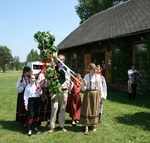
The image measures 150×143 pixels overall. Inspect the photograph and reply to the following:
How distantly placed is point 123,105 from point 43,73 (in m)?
4.64

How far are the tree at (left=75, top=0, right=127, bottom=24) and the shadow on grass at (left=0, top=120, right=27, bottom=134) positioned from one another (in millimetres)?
31875

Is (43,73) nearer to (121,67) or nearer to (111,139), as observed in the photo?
(111,139)

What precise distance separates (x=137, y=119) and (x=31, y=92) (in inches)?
134

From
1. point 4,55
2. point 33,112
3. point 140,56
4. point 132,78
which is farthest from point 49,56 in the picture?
point 4,55

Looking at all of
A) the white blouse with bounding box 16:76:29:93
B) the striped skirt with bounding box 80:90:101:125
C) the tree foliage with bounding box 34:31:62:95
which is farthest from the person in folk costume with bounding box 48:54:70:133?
the white blouse with bounding box 16:76:29:93

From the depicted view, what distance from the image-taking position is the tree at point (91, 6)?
118 ft

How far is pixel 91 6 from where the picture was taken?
37375 millimetres

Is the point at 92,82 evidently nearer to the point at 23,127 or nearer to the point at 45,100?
the point at 45,100

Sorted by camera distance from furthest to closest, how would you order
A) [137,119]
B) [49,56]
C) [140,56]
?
1. [140,56]
2. [137,119]
3. [49,56]

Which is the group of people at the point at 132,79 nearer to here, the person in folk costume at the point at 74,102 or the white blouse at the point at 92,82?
the person in folk costume at the point at 74,102

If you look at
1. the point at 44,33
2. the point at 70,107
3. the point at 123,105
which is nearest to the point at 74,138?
the point at 70,107

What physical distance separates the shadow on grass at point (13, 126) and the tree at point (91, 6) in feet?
105

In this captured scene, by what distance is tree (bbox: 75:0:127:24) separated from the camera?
36.0m

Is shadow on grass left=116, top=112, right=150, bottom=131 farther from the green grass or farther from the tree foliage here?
the tree foliage
